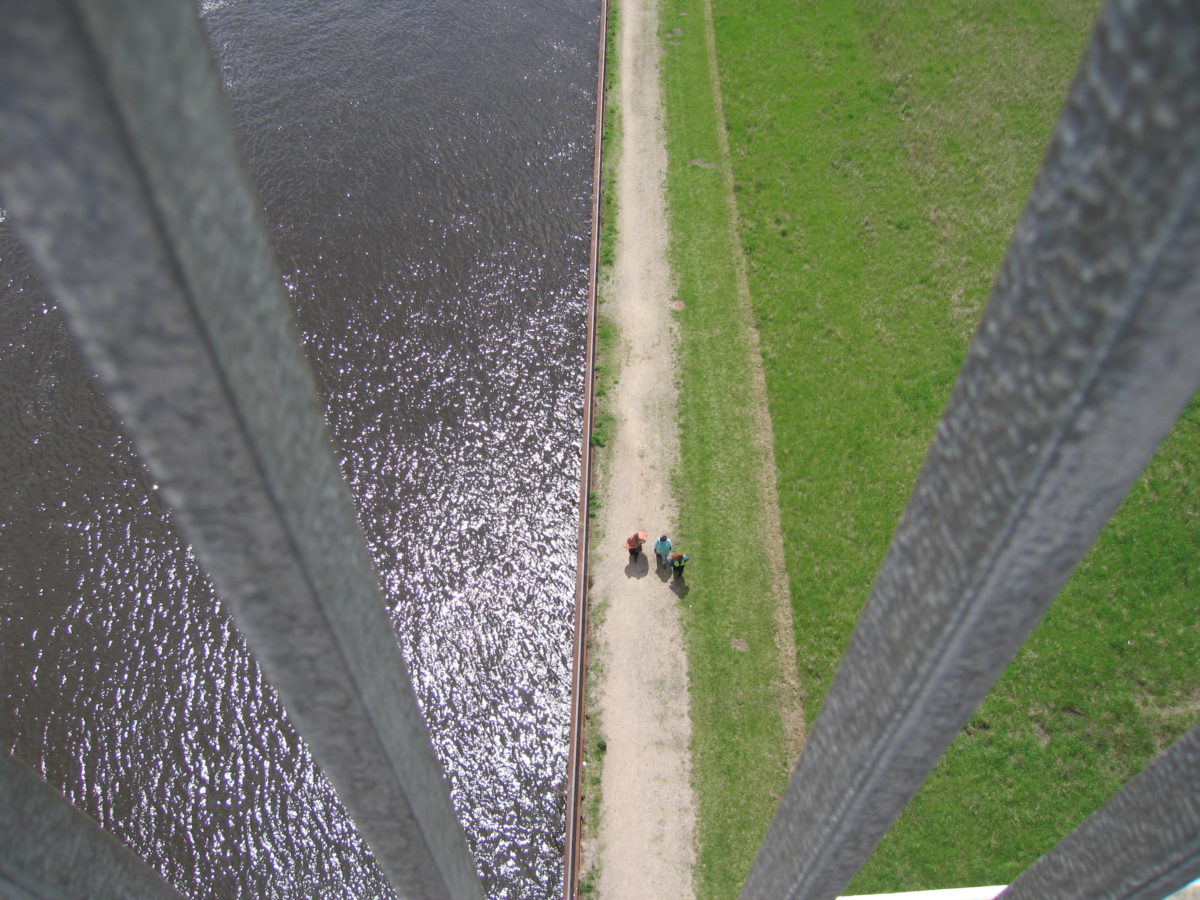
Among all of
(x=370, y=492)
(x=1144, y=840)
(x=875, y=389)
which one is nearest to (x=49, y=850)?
(x=1144, y=840)

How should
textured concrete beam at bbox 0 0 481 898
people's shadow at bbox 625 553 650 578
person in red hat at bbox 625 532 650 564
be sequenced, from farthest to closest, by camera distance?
people's shadow at bbox 625 553 650 578 < person in red hat at bbox 625 532 650 564 < textured concrete beam at bbox 0 0 481 898

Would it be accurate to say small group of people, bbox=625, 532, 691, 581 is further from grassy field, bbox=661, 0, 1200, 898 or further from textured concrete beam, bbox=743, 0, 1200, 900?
textured concrete beam, bbox=743, 0, 1200, 900

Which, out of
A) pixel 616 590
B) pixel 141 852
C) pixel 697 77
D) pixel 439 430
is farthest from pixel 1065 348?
pixel 697 77

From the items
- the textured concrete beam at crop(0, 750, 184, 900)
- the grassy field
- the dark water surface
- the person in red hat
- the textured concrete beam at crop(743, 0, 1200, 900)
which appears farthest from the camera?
the person in red hat

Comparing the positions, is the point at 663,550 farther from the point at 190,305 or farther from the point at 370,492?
the point at 190,305

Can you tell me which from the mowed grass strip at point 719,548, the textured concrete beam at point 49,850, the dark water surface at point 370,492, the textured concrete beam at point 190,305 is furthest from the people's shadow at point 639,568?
the textured concrete beam at point 190,305

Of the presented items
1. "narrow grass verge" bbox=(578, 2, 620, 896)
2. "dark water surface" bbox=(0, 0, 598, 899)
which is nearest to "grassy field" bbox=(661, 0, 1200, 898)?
"narrow grass verge" bbox=(578, 2, 620, 896)
